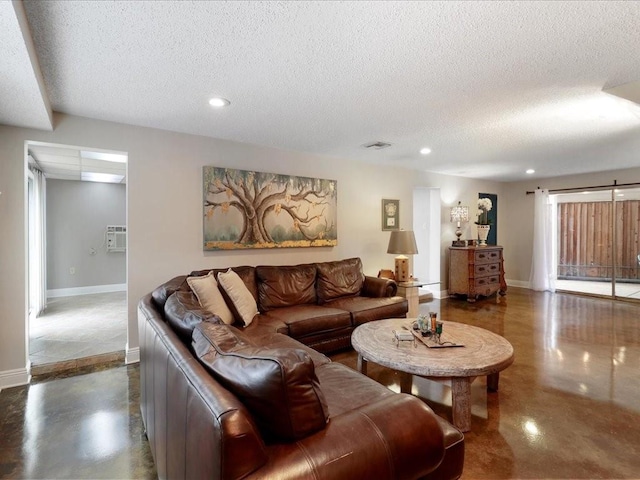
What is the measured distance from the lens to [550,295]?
6234mm

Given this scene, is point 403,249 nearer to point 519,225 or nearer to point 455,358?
point 455,358

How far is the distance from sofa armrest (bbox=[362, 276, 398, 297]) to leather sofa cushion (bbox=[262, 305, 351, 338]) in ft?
2.61

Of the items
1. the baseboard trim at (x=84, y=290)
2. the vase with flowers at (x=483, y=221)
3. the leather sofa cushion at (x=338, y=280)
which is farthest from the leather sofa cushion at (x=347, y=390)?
the baseboard trim at (x=84, y=290)

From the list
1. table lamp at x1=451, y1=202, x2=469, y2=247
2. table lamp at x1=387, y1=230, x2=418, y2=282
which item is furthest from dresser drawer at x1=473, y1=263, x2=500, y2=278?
table lamp at x1=387, y1=230, x2=418, y2=282

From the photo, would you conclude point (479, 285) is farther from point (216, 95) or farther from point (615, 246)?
point (216, 95)

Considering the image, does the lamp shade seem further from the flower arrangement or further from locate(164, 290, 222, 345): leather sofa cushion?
locate(164, 290, 222, 345): leather sofa cushion

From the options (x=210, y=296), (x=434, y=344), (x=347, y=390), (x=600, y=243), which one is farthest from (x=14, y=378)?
(x=600, y=243)

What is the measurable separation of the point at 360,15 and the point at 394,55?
0.42 meters

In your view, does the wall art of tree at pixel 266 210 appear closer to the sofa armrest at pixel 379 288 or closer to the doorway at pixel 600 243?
the sofa armrest at pixel 379 288

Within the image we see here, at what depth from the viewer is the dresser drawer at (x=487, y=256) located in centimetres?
572

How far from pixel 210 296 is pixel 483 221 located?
574 cm

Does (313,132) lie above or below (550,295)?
above

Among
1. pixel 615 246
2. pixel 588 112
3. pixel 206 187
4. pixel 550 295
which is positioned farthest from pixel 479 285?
pixel 206 187

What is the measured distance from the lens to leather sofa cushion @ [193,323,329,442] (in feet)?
3.11
